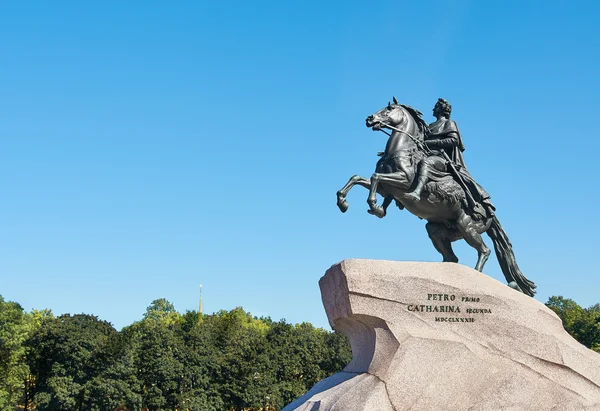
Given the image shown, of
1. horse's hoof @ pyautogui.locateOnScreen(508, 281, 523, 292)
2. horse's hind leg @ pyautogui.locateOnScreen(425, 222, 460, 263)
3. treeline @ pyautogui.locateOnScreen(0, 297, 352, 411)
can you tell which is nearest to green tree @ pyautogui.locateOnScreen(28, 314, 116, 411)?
treeline @ pyautogui.locateOnScreen(0, 297, 352, 411)

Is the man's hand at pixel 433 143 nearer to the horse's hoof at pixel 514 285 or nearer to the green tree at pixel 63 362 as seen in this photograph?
the horse's hoof at pixel 514 285

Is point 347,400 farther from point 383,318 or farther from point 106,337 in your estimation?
point 106,337

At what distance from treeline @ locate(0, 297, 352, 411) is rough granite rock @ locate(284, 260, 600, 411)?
26884 mm

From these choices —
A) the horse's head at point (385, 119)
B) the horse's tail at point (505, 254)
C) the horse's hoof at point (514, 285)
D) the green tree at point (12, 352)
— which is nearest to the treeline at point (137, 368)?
the green tree at point (12, 352)

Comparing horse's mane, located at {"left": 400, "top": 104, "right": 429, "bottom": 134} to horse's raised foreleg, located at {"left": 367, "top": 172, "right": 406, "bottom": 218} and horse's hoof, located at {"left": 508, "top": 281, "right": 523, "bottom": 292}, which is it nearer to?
horse's raised foreleg, located at {"left": 367, "top": 172, "right": 406, "bottom": 218}

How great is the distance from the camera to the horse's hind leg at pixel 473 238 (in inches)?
535

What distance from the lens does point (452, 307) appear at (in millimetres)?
11391

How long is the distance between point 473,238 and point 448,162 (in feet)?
5.28

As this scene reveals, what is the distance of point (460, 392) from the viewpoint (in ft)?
35.6

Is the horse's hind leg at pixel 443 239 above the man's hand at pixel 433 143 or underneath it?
underneath

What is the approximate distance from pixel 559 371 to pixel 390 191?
431cm

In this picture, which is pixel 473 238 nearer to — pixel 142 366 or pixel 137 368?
pixel 142 366

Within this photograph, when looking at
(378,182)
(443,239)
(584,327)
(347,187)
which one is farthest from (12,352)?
(584,327)

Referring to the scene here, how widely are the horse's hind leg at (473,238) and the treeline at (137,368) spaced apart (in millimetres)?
26533
